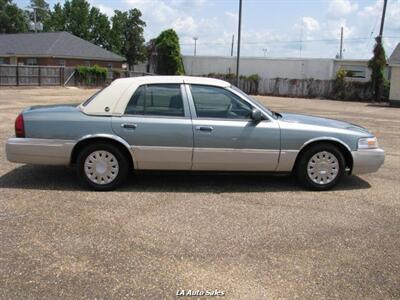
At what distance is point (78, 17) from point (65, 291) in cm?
6714

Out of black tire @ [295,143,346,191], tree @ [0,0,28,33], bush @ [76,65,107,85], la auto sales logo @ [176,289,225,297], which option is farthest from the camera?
tree @ [0,0,28,33]

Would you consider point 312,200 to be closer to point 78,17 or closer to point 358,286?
point 358,286

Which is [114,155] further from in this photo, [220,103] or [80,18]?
[80,18]

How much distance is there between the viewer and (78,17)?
216 feet

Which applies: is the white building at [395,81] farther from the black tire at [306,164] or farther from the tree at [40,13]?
the tree at [40,13]

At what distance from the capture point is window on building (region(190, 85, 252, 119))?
6297 millimetres

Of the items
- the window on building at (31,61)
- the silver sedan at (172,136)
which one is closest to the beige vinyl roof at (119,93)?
the silver sedan at (172,136)

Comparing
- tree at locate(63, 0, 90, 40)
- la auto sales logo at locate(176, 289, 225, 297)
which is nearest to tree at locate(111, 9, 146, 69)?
tree at locate(63, 0, 90, 40)

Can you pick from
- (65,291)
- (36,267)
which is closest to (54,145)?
(36,267)

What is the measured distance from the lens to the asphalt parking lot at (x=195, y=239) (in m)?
3.70

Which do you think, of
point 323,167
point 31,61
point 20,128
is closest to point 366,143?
point 323,167

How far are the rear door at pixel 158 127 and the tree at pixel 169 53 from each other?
4385 cm

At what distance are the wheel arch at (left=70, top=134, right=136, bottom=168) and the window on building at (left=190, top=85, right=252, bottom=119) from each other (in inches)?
43.5

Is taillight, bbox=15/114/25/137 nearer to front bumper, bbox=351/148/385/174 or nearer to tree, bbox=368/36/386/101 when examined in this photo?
front bumper, bbox=351/148/385/174
